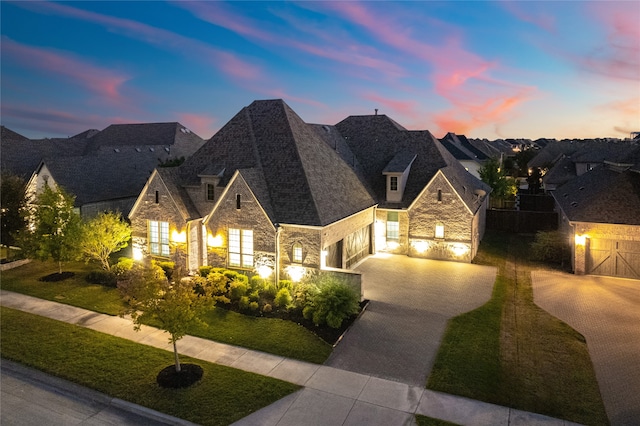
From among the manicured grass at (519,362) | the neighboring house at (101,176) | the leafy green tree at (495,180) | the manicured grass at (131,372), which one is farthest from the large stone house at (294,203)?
the leafy green tree at (495,180)

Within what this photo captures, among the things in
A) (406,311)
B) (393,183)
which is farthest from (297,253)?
(393,183)

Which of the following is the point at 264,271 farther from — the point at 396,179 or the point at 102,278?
the point at 396,179

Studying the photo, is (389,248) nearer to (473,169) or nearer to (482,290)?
(482,290)

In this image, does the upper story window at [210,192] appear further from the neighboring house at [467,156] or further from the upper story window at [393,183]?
the neighboring house at [467,156]

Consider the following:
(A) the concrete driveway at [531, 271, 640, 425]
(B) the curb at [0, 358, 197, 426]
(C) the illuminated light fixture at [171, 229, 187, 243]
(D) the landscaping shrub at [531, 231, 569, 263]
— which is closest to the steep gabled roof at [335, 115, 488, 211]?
(D) the landscaping shrub at [531, 231, 569, 263]

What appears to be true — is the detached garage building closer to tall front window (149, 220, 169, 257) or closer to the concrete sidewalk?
the concrete sidewalk

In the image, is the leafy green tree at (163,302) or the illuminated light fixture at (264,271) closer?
the leafy green tree at (163,302)
